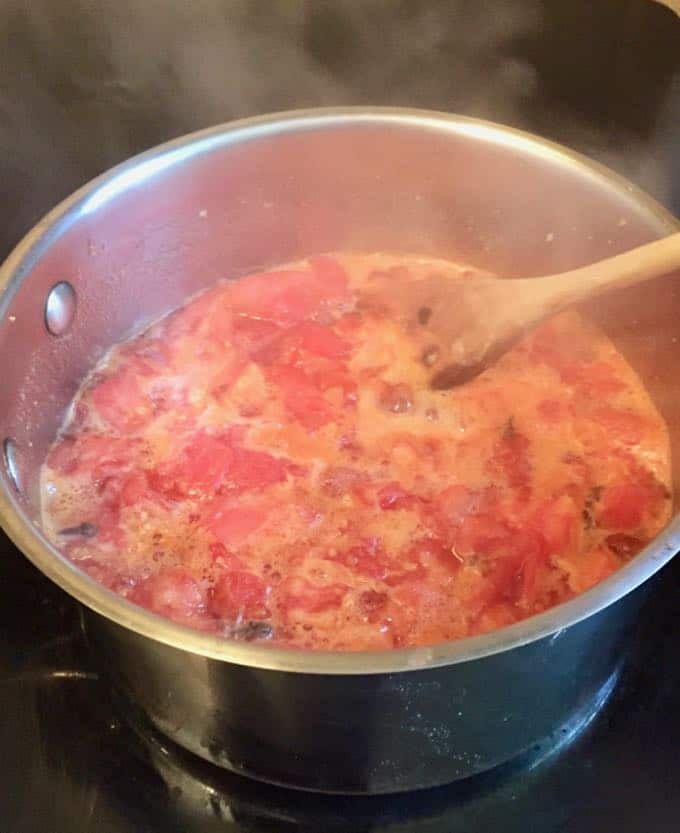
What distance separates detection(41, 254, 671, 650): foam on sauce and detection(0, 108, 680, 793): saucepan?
0.19 feet

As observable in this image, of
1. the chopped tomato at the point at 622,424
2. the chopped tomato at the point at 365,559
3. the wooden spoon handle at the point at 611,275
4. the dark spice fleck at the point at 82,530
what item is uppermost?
the wooden spoon handle at the point at 611,275

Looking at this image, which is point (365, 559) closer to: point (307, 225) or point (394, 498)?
point (394, 498)

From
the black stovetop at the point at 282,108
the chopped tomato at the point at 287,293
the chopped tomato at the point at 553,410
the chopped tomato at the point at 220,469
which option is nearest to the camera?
the black stovetop at the point at 282,108

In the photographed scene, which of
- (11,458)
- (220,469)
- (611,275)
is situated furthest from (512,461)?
(11,458)

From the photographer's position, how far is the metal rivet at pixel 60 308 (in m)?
1.24

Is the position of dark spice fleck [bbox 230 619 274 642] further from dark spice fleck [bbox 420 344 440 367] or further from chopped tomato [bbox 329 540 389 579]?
dark spice fleck [bbox 420 344 440 367]

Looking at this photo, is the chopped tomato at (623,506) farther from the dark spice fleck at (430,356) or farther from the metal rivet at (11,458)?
the metal rivet at (11,458)

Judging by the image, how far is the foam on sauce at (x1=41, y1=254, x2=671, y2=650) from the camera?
3.65 ft

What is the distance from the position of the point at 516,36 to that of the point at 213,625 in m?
0.97

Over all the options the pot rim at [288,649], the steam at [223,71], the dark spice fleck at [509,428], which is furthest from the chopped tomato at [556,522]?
the steam at [223,71]

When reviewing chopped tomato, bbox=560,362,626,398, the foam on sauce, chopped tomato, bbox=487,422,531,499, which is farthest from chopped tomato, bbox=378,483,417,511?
chopped tomato, bbox=560,362,626,398

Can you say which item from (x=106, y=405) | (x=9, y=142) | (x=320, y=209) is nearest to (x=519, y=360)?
(x=320, y=209)

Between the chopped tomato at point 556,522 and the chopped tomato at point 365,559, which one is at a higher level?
the chopped tomato at point 556,522

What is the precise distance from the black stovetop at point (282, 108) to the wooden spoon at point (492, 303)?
281 mm
